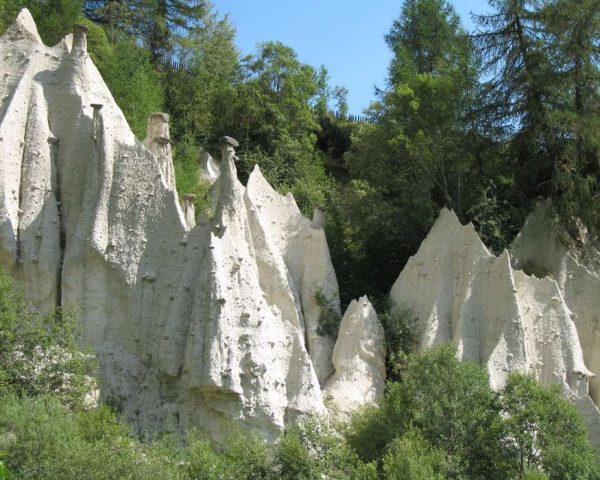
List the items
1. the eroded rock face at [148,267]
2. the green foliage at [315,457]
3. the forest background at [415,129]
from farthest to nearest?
the forest background at [415,129] → the eroded rock face at [148,267] → the green foliage at [315,457]

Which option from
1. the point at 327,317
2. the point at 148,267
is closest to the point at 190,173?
the point at 327,317

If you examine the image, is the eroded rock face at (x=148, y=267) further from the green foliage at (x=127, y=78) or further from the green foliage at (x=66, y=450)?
the green foliage at (x=127, y=78)

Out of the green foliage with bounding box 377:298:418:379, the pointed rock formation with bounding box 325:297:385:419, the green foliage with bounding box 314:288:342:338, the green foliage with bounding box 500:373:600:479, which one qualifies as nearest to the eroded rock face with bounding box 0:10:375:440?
the green foliage with bounding box 314:288:342:338

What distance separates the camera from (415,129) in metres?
27.5

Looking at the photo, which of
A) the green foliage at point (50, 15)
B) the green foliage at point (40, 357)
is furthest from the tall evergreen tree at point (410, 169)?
the green foliage at point (50, 15)

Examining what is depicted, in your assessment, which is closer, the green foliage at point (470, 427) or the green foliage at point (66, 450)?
the green foliage at point (66, 450)

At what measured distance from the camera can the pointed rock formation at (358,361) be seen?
19.4 metres

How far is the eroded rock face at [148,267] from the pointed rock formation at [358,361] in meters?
0.65

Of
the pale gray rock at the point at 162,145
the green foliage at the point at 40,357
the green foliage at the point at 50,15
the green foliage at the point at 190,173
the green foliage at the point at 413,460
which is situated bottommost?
the green foliage at the point at 413,460

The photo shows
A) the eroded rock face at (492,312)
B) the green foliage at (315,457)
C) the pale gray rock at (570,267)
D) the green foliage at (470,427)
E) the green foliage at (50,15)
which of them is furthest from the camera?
the green foliage at (50,15)

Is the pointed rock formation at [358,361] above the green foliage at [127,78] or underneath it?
underneath

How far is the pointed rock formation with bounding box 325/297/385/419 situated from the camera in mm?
19375

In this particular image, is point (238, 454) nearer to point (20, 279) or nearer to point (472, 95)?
point (20, 279)

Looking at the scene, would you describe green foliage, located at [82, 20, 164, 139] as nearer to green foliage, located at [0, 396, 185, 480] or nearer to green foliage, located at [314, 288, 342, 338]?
green foliage, located at [314, 288, 342, 338]
